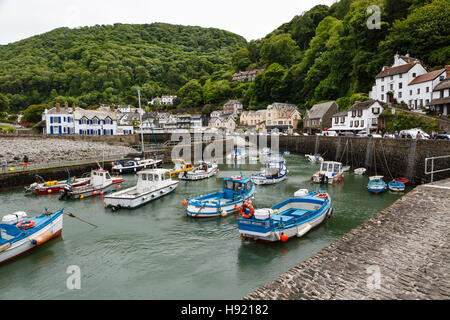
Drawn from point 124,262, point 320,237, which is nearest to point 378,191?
point 320,237

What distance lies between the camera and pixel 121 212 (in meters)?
19.3

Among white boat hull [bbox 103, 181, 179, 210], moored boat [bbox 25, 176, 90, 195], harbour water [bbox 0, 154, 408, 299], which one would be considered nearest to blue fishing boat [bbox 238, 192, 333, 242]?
harbour water [bbox 0, 154, 408, 299]

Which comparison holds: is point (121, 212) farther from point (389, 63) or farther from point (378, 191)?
point (389, 63)

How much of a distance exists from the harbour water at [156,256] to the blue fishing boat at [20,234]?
1.52 ft

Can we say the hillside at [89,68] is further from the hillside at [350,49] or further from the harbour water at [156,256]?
the harbour water at [156,256]

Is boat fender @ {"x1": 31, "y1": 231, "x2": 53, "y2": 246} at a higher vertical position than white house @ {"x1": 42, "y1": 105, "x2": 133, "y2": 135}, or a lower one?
lower

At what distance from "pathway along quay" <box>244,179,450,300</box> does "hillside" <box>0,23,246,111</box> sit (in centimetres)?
12536

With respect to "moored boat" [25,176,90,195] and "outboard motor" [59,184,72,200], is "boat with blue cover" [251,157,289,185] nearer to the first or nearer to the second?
"moored boat" [25,176,90,195]

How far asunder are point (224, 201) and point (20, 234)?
35.9ft

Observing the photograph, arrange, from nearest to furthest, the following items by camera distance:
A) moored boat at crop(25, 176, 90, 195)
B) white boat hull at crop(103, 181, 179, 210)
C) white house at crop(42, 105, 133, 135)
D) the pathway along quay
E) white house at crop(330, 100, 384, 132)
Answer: the pathway along quay → white boat hull at crop(103, 181, 179, 210) → moored boat at crop(25, 176, 90, 195) → white house at crop(330, 100, 384, 132) → white house at crop(42, 105, 133, 135)

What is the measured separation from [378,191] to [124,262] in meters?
19.9

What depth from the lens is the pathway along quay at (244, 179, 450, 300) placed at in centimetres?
659

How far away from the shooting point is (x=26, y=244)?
12688mm

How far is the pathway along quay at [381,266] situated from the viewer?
6590mm
